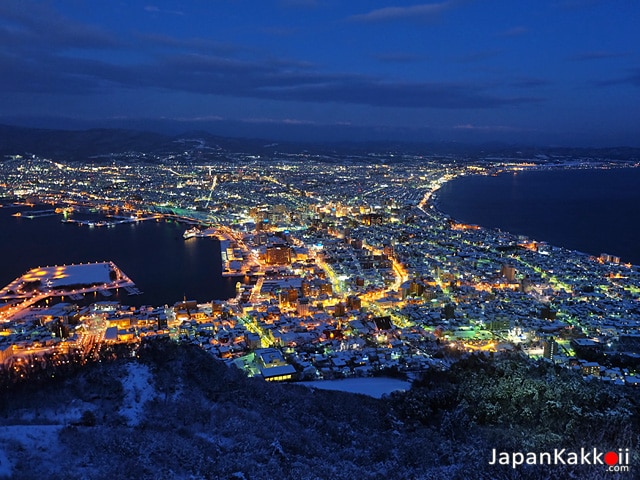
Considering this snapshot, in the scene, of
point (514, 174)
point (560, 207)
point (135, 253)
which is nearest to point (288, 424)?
point (135, 253)

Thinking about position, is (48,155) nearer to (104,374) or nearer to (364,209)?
(364,209)

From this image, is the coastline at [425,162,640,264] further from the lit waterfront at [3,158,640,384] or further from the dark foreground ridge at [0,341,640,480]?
the dark foreground ridge at [0,341,640,480]

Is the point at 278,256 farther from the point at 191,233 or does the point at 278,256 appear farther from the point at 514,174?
the point at 514,174

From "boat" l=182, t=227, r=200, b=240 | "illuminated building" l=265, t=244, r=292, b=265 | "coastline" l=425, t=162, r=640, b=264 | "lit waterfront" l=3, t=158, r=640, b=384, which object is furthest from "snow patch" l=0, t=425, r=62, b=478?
"coastline" l=425, t=162, r=640, b=264

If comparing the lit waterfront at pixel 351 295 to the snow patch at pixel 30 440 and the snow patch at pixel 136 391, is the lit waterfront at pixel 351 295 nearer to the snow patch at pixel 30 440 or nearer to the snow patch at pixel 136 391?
the snow patch at pixel 136 391

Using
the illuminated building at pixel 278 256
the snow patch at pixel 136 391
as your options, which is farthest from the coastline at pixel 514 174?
the snow patch at pixel 136 391

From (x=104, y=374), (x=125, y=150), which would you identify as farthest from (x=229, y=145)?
(x=104, y=374)
